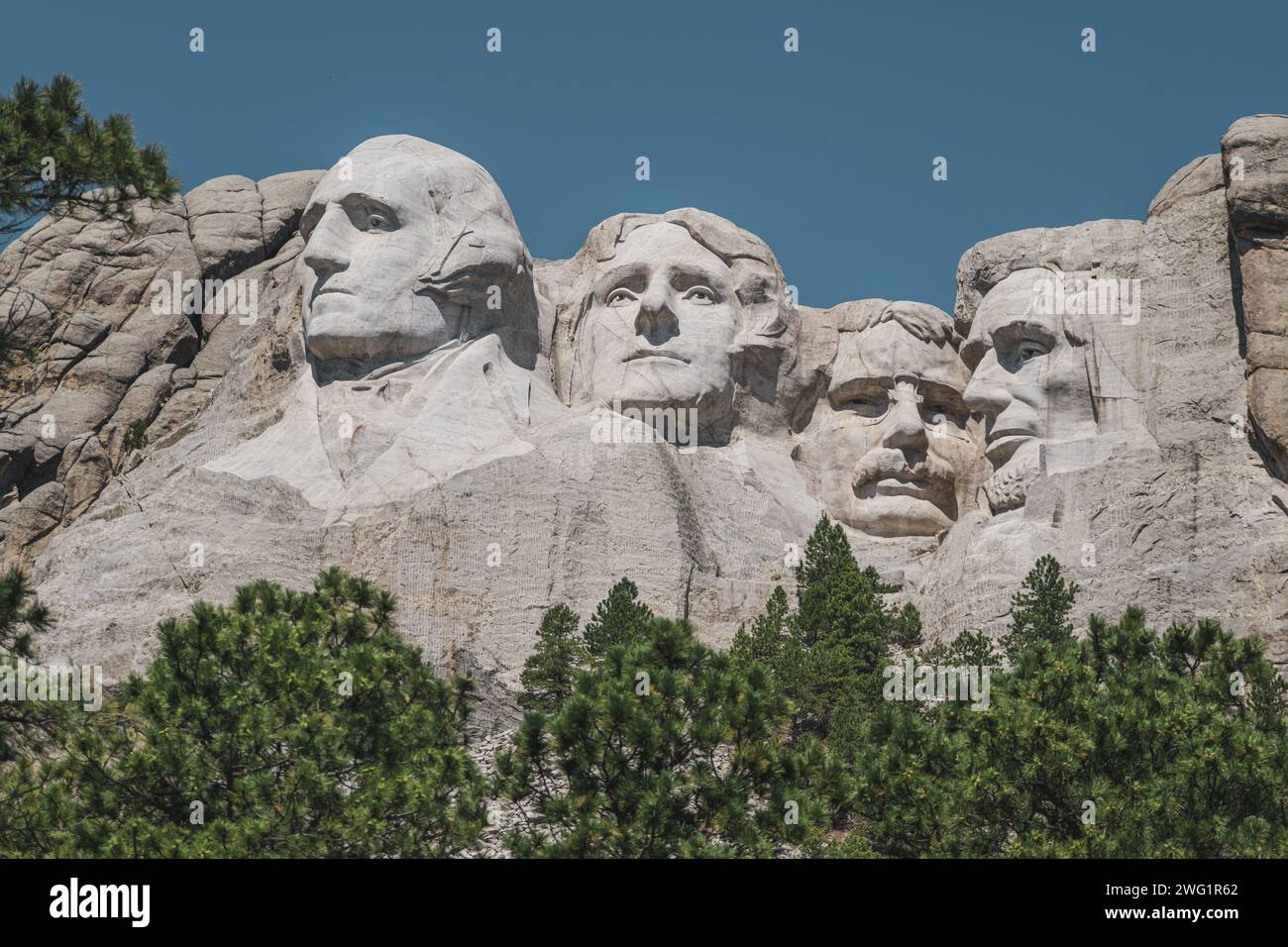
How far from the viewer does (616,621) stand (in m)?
27.5

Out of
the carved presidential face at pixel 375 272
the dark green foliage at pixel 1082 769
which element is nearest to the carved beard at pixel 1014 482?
the carved presidential face at pixel 375 272

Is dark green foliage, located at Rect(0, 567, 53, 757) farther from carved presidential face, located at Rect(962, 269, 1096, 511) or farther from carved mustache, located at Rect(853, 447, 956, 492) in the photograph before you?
carved mustache, located at Rect(853, 447, 956, 492)

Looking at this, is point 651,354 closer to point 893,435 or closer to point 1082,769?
point 893,435

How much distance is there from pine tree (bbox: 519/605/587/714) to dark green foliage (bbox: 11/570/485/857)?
295 centimetres

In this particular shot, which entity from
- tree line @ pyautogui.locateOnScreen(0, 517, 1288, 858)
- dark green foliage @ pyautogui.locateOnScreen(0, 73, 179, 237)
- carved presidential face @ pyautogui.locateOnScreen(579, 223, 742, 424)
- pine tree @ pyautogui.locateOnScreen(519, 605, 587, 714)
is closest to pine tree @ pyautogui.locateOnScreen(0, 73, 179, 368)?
dark green foliage @ pyautogui.locateOnScreen(0, 73, 179, 237)

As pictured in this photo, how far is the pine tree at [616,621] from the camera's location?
27.2 metres

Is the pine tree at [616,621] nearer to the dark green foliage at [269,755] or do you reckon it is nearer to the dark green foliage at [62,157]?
the dark green foliage at [269,755]

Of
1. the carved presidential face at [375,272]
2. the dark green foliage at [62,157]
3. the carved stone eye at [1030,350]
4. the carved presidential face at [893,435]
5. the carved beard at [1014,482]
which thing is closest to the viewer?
the dark green foliage at [62,157]

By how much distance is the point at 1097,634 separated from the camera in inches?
962

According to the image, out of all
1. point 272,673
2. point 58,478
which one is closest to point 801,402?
point 58,478

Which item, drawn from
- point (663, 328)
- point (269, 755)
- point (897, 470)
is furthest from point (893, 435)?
point (269, 755)

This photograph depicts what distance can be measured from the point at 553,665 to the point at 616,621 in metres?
0.82

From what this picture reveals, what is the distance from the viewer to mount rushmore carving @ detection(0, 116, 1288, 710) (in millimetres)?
29047

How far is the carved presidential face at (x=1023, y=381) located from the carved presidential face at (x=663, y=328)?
2.94 metres
